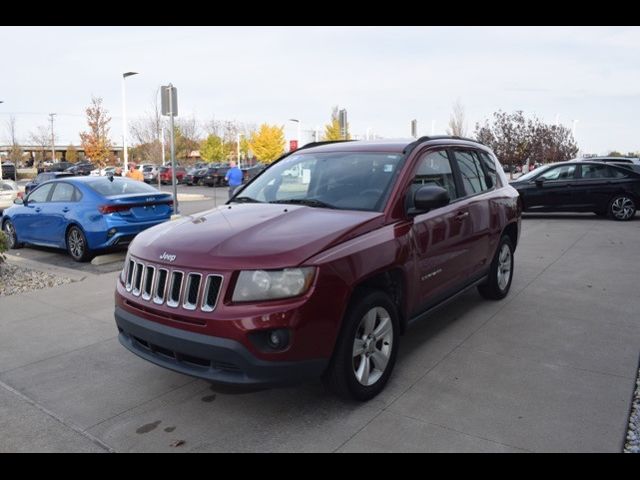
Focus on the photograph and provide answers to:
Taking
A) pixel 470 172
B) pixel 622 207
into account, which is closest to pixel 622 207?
pixel 622 207

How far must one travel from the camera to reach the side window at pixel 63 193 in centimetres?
948

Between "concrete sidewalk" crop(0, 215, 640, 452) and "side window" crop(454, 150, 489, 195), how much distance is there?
1.34 metres

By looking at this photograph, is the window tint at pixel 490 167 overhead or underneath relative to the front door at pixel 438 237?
overhead

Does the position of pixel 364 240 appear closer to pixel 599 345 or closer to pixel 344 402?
pixel 344 402

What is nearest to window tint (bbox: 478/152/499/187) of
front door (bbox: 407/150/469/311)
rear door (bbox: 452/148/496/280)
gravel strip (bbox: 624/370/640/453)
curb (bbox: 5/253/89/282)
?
rear door (bbox: 452/148/496/280)

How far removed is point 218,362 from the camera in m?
3.24

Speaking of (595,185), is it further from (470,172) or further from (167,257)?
(167,257)

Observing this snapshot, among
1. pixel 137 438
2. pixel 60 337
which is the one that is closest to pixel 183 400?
pixel 137 438

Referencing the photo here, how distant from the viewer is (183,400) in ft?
12.6

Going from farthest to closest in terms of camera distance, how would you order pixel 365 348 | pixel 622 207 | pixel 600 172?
1. pixel 600 172
2. pixel 622 207
3. pixel 365 348

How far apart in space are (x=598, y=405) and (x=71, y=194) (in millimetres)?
8731

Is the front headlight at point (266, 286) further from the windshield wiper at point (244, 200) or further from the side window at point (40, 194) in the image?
the side window at point (40, 194)

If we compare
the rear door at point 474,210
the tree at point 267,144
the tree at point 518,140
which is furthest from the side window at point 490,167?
the tree at point 267,144

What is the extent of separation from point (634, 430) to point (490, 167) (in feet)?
11.2
